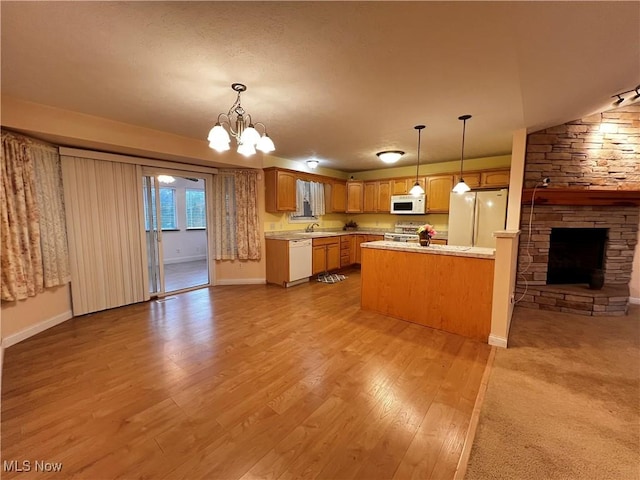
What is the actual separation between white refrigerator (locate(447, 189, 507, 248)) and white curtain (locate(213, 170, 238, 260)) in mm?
4019

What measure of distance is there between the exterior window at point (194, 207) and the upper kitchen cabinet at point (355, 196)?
4.13 metres

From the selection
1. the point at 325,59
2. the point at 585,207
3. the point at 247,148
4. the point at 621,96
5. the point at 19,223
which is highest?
the point at 621,96

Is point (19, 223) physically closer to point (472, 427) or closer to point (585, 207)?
point (472, 427)

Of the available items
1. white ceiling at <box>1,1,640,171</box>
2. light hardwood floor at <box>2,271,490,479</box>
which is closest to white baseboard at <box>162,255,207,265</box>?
light hardwood floor at <box>2,271,490,479</box>

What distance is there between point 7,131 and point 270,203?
329 centimetres

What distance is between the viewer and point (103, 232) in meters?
3.67

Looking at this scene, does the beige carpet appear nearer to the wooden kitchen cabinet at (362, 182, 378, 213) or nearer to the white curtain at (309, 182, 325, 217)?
the wooden kitchen cabinet at (362, 182, 378, 213)

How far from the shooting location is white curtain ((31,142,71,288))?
3.05m

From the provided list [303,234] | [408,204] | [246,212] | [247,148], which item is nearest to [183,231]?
[246,212]

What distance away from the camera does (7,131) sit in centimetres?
267

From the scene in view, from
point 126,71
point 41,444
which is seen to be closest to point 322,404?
point 41,444

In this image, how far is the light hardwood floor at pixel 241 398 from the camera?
4.89ft

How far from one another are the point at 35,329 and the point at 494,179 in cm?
698

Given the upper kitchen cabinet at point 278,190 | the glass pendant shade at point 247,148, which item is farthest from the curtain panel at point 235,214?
the glass pendant shade at point 247,148
